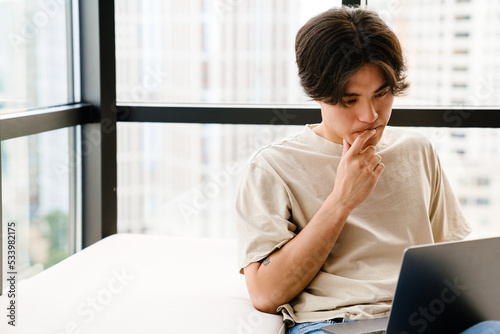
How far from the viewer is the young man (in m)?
1.41

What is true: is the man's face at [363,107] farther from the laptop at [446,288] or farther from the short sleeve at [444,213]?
the laptop at [446,288]

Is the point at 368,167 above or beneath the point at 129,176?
above

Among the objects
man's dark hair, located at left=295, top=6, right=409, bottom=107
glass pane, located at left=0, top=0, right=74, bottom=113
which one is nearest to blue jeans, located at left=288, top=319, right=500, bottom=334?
man's dark hair, located at left=295, top=6, right=409, bottom=107

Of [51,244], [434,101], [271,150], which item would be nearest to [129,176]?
[51,244]

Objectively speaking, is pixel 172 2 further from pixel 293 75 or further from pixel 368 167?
pixel 368 167

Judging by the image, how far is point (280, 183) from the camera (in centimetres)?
150

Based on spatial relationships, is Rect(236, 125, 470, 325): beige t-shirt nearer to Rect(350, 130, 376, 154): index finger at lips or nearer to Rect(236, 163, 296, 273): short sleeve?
Rect(236, 163, 296, 273): short sleeve

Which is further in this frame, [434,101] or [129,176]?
[129,176]

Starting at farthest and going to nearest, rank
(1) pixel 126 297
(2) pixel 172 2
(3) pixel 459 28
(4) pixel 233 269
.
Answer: (2) pixel 172 2 → (3) pixel 459 28 → (4) pixel 233 269 → (1) pixel 126 297

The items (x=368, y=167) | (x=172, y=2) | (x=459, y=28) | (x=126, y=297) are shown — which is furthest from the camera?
(x=172, y=2)

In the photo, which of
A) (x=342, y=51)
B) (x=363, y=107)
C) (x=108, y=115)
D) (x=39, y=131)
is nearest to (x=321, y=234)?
(x=363, y=107)

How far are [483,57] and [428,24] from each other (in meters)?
0.26

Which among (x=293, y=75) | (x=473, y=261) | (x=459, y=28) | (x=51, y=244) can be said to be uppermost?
(x=459, y=28)

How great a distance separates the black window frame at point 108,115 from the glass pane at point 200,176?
3.8 inches
